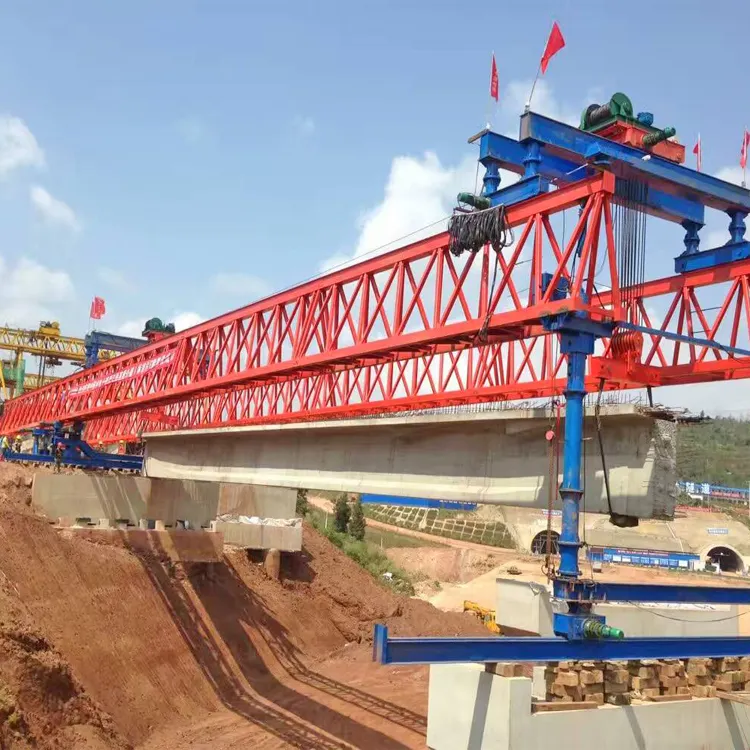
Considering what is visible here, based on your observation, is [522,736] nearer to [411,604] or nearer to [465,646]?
[465,646]

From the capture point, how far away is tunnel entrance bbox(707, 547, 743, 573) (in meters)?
67.2

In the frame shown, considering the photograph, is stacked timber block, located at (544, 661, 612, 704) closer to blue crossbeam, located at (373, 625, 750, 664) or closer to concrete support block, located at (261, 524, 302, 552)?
blue crossbeam, located at (373, 625, 750, 664)

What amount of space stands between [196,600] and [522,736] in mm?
18870

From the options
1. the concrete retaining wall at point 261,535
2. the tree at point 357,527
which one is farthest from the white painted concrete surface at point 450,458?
the tree at point 357,527

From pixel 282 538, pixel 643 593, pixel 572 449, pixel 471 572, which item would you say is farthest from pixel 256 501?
pixel 471 572

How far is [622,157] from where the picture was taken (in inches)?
578

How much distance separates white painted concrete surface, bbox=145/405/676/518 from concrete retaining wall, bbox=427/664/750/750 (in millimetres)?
3557

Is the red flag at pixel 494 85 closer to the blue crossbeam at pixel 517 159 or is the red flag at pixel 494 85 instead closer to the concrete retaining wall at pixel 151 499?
the blue crossbeam at pixel 517 159

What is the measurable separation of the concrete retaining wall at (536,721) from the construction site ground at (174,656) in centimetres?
877

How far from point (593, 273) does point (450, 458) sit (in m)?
7.03

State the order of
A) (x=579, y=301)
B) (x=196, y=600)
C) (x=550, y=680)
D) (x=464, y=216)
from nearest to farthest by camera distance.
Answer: (x=579, y=301) → (x=550, y=680) → (x=464, y=216) → (x=196, y=600)

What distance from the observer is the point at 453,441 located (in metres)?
17.9

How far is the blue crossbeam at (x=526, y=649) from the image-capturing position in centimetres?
1005

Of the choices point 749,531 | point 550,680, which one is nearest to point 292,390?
point 550,680
